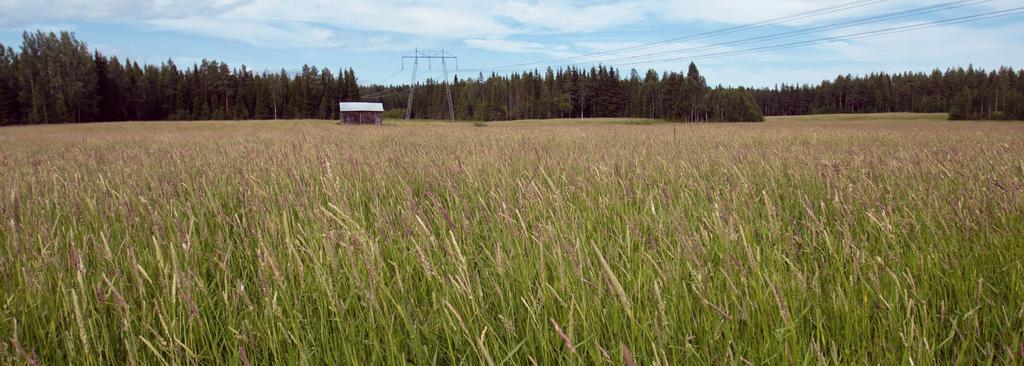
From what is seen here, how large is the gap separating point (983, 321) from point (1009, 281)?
41 cm

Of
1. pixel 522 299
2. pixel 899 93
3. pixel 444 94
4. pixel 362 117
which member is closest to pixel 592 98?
pixel 444 94

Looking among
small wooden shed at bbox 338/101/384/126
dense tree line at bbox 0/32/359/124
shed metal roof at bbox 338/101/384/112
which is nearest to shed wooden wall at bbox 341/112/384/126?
small wooden shed at bbox 338/101/384/126

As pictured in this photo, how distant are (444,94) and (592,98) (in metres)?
39.6

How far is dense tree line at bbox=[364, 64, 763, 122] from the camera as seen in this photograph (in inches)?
3337

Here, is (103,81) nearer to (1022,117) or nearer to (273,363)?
(273,363)

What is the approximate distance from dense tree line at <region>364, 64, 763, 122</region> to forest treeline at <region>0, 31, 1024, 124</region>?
9.0 inches

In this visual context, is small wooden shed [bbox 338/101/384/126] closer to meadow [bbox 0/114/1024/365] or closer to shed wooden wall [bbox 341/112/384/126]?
shed wooden wall [bbox 341/112/384/126]

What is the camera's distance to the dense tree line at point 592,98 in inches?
3337

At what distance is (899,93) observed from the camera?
123250 millimetres

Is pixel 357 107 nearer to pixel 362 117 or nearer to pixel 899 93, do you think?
pixel 362 117

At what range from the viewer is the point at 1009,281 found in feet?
6.02

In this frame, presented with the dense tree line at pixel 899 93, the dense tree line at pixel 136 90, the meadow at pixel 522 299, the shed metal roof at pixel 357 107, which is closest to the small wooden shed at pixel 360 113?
the shed metal roof at pixel 357 107

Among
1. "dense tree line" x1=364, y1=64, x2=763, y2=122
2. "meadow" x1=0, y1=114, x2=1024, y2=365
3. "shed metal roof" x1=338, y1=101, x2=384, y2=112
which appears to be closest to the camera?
"meadow" x1=0, y1=114, x2=1024, y2=365

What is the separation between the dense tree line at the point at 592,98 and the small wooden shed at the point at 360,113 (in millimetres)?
41564
